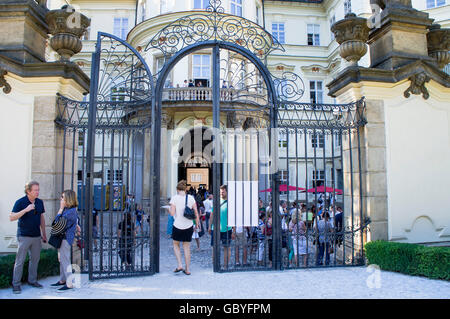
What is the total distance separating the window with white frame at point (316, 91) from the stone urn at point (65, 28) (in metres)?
23.4

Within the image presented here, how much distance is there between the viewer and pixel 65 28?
21.3 ft

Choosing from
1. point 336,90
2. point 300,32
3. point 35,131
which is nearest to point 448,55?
point 336,90

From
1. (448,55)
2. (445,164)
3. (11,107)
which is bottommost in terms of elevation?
(445,164)

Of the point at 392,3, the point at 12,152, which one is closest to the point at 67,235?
the point at 12,152

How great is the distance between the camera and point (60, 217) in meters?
5.19

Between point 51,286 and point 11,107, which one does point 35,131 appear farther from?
point 51,286

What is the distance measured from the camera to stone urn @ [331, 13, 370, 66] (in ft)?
22.6

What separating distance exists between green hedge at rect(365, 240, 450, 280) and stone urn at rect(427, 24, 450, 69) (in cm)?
452

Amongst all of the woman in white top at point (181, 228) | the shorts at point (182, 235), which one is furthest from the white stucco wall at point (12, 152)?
the shorts at point (182, 235)

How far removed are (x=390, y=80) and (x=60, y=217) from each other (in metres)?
6.63

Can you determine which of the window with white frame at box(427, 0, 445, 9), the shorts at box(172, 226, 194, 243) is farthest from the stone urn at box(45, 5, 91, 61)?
the window with white frame at box(427, 0, 445, 9)

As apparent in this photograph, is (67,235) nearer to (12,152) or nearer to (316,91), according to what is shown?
(12,152)

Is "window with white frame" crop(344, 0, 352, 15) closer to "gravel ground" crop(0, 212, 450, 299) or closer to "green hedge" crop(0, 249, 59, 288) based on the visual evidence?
"gravel ground" crop(0, 212, 450, 299)

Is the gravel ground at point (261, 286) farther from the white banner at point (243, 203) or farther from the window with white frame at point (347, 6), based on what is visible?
the window with white frame at point (347, 6)
